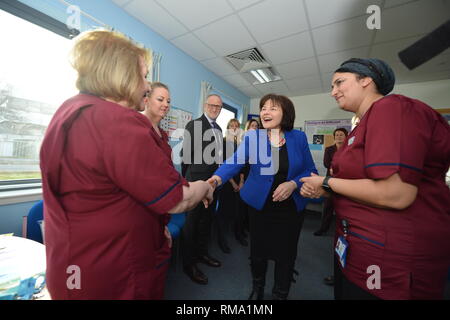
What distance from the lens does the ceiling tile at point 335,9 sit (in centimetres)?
200

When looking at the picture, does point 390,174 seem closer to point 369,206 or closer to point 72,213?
point 369,206

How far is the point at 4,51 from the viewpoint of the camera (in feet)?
5.33

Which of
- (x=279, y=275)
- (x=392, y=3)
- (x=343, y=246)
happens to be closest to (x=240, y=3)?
(x=392, y=3)

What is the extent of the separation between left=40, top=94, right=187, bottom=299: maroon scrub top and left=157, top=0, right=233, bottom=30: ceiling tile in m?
2.24

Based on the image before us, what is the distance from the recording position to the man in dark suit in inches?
81.7

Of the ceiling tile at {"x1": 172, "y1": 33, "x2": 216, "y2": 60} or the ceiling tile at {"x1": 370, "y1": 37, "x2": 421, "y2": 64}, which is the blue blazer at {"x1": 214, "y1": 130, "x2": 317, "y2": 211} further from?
the ceiling tile at {"x1": 370, "y1": 37, "x2": 421, "y2": 64}

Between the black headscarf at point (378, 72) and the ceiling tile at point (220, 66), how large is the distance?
9.70ft

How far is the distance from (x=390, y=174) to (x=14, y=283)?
1469 millimetres

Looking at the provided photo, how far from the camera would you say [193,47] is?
308 cm

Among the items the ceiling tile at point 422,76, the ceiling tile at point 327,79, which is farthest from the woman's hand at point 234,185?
the ceiling tile at point 422,76

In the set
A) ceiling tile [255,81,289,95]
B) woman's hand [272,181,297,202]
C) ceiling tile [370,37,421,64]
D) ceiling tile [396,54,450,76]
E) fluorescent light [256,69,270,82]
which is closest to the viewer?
woman's hand [272,181,297,202]

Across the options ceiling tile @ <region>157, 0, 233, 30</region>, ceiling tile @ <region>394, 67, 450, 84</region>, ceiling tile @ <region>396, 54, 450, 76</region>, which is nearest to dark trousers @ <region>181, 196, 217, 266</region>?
ceiling tile @ <region>157, 0, 233, 30</region>

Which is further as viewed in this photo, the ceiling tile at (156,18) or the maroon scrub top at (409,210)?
the ceiling tile at (156,18)

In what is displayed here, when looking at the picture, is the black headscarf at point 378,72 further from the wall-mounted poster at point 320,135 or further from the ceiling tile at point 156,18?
the wall-mounted poster at point 320,135
